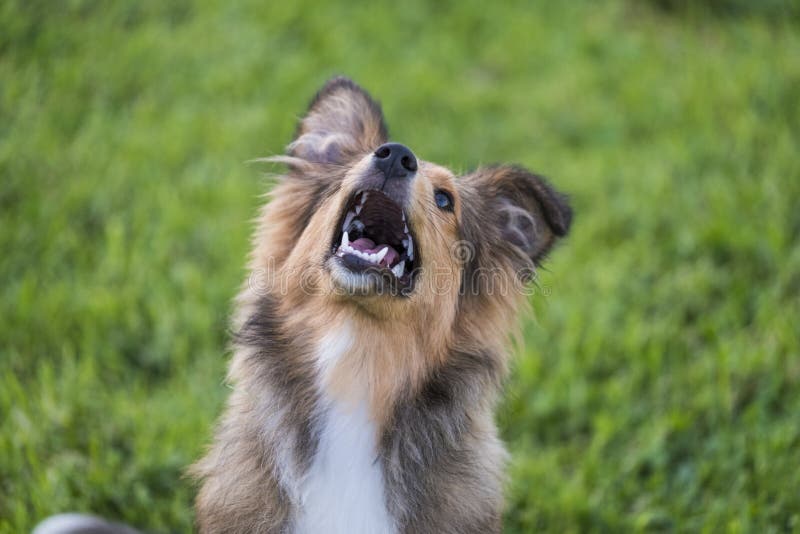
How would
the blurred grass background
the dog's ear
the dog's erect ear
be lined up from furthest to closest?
1. the blurred grass background
2. the dog's erect ear
3. the dog's ear

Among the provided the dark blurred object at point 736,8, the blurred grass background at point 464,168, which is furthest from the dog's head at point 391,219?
the dark blurred object at point 736,8

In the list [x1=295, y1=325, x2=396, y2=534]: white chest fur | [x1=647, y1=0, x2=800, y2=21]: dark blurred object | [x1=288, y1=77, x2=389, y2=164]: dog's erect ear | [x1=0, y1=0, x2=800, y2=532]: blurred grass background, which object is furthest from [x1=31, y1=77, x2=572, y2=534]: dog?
[x1=647, y1=0, x2=800, y2=21]: dark blurred object

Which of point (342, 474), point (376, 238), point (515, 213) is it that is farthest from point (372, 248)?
point (342, 474)

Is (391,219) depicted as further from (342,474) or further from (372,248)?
(342,474)

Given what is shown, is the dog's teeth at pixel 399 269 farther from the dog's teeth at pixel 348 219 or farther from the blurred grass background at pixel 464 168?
the blurred grass background at pixel 464 168

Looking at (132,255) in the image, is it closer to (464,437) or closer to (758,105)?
(464,437)

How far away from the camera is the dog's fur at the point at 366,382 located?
10.2ft

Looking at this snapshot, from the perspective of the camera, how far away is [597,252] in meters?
6.14

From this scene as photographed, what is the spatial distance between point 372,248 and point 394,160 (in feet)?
1.31

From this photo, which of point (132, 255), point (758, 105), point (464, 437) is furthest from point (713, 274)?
point (132, 255)

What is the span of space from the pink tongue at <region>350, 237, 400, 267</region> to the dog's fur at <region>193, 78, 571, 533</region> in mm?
116

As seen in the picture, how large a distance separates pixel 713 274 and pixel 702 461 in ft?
5.39

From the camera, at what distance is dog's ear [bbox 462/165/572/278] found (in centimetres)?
347

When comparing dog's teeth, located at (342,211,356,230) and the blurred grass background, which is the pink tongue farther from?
the blurred grass background
